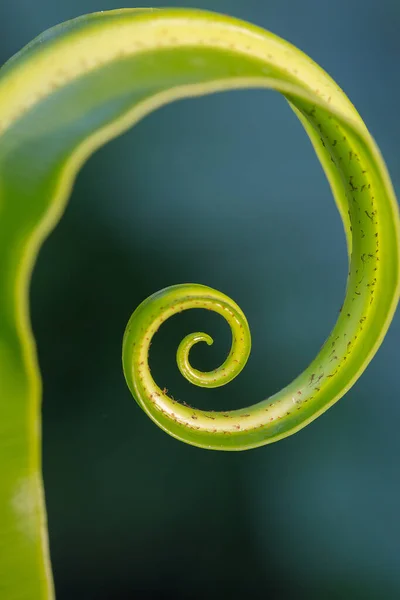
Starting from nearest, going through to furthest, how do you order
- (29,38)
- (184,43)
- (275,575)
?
(184,43)
(29,38)
(275,575)

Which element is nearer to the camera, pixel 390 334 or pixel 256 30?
pixel 256 30

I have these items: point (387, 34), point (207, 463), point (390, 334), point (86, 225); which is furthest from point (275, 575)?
point (387, 34)

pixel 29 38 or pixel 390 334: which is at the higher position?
pixel 29 38

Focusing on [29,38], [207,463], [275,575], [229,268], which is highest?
[29,38]

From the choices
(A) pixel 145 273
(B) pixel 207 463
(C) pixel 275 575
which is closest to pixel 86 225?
(A) pixel 145 273

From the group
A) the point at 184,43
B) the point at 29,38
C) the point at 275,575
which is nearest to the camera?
the point at 184,43

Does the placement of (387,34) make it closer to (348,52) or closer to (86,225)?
(348,52)
